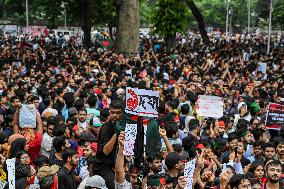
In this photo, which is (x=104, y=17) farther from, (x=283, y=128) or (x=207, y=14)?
(x=207, y=14)

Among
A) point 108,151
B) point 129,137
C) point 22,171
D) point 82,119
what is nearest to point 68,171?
point 22,171

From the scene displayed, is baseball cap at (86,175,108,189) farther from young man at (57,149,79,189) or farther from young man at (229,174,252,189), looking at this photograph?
young man at (229,174,252,189)

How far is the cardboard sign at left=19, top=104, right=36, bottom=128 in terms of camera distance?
859cm

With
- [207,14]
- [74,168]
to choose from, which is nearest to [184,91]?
[74,168]

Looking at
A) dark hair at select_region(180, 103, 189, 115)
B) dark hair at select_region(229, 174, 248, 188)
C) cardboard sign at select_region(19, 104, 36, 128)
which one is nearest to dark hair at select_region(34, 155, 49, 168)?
cardboard sign at select_region(19, 104, 36, 128)

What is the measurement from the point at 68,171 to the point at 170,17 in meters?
21.9

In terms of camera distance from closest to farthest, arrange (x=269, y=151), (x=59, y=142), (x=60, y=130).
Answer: (x=59, y=142) < (x=269, y=151) < (x=60, y=130)

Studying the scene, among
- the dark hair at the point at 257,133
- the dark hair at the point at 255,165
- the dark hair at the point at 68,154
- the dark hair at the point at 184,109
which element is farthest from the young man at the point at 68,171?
the dark hair at the point at 184,109

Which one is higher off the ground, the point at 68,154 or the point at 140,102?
the point at 140,102

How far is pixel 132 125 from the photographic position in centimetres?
547

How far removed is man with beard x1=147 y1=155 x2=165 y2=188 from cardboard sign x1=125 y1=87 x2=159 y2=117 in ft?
2.01

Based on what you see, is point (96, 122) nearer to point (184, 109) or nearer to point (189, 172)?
point (184, 109)

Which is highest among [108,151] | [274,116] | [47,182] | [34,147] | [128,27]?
[128,27]

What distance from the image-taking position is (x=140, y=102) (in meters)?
5.95
